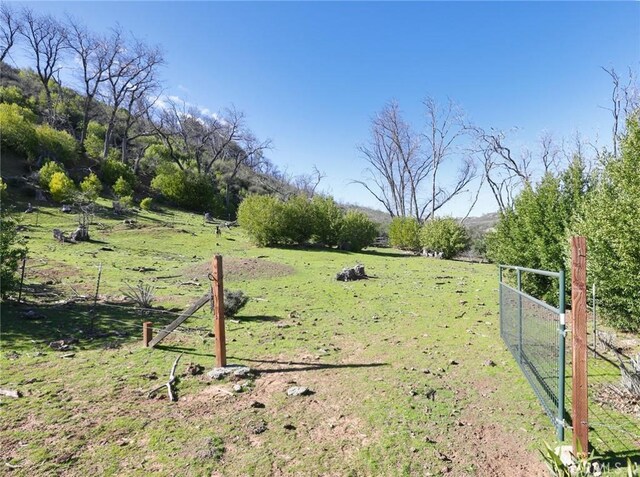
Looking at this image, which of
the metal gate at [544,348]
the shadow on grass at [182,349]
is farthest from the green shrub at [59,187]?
the metal gate at [544,348]

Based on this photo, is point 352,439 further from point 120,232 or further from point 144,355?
point 120,232

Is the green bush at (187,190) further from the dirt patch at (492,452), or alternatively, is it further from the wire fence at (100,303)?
the dirt patch at (492,452)

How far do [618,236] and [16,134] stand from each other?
3984 centimetres

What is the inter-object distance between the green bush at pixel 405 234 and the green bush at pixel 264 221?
1091 centimetres

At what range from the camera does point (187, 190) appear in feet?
123

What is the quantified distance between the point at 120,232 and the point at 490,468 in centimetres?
2245

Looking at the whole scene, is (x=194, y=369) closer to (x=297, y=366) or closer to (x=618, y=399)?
(x=297, y=366)

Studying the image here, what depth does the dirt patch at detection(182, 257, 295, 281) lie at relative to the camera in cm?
1338

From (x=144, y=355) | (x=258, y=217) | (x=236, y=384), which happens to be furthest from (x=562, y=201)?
(x=258, y=217)

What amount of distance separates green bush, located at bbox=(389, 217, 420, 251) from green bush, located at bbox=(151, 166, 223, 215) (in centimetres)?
1944

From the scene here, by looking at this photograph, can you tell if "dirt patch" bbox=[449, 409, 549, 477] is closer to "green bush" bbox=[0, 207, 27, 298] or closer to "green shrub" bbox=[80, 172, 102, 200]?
"green bush" bbox=[0, 207, 27, 298]

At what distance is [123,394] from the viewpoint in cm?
450

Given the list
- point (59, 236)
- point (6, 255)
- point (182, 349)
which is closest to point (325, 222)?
point (59, 236)

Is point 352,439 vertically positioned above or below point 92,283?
below
